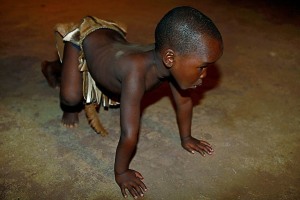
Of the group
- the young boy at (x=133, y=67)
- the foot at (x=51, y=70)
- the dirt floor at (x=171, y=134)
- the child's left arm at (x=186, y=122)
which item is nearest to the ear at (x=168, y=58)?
the young boy at (x=133, y=67)

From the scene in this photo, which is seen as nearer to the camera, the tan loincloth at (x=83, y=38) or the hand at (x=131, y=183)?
the hand at (x=131, y=183)

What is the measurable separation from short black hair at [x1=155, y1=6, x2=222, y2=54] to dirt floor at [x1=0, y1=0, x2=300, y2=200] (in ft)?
2.79

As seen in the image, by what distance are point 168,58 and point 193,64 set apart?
13 centimetres

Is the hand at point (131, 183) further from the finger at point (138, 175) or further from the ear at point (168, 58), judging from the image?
the ear at point (168, 58)

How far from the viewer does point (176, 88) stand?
6.59 feet

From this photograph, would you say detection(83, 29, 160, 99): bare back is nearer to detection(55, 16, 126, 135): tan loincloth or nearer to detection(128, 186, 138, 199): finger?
detection(55, 16, 126, 135): tan loincloth

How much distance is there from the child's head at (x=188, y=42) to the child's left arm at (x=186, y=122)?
39 cm

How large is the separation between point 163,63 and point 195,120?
875 mm

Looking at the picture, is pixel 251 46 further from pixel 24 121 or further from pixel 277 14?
pixel 24 121

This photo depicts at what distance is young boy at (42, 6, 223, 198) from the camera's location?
1.54m

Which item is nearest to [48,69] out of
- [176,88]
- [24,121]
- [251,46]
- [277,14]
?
[24,121]

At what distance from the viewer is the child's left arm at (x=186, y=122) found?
6.70 ft

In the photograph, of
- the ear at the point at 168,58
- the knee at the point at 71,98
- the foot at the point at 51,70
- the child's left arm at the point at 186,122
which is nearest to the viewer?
the ear at the point at 168,58

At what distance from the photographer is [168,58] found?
5.37 ft
